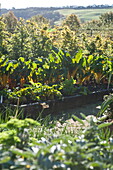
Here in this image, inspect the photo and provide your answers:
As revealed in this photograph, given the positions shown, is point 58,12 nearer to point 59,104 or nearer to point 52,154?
point 59,104

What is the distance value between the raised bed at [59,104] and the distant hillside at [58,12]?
263 feet

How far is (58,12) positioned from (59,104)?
9815 centimetres

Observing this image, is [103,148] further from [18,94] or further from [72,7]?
[72,7]

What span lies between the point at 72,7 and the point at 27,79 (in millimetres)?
116016

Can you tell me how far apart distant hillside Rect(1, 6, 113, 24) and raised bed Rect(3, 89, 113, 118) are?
3155 inches

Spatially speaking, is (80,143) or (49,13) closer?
(80,143)

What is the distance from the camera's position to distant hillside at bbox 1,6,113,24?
93.6m

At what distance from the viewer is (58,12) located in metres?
101

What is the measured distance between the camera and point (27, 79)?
242 inches

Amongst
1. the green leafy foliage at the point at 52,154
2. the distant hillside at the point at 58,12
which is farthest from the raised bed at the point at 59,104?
the distant hillside at the point at 58,12

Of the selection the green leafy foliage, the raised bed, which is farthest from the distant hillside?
the green leafy foliage

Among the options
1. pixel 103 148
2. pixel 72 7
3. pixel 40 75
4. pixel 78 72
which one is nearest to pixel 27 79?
pixel 40 75

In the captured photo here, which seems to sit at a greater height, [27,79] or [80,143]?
[80,143]

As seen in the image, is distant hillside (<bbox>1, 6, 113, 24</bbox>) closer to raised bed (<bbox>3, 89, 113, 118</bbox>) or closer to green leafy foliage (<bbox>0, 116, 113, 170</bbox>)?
raised bed (<bbox>3, 89, 113, 118</bbox>)
